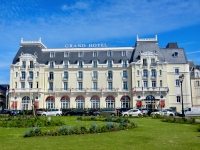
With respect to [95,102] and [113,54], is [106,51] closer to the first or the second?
[113,54]

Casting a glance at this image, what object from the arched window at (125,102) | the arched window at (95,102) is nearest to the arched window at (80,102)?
the arched window at (95,102)

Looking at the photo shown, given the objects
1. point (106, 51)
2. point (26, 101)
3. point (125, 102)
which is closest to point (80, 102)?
point (125, 102)

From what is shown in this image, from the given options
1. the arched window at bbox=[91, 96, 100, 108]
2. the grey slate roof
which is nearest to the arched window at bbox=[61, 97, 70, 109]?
the arched window at bbox=[91, 96, 100, 108]

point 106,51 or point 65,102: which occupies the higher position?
point 106,51

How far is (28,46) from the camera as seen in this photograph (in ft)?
221

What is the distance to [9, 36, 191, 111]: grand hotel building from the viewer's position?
203 feet

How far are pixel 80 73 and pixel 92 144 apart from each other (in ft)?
174

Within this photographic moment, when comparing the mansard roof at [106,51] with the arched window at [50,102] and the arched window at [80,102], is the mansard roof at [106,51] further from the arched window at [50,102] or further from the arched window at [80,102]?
the arched window at [80,102]

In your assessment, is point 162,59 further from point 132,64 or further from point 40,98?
point 40,98

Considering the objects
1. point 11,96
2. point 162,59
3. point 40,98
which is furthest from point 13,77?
point 162,59

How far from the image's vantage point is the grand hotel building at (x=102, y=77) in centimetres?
6194

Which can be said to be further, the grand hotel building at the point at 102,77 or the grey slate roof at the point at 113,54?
the grey slate roof at the point at 113,54

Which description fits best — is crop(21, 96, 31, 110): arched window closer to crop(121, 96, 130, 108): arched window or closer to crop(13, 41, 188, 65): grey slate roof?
crop(13, 41, 188, 65): grey slate roof

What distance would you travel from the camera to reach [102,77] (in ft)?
211
